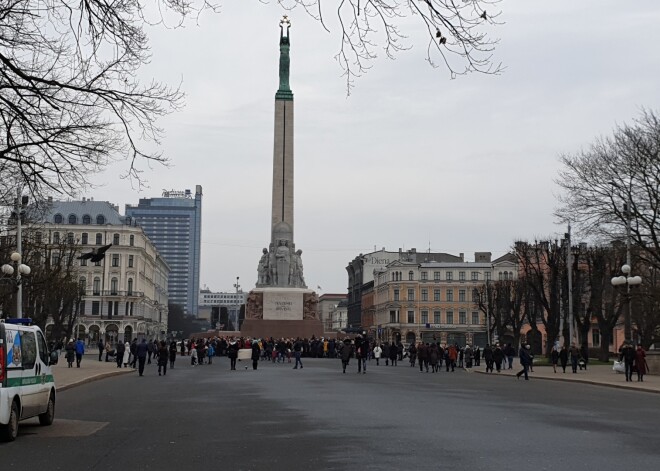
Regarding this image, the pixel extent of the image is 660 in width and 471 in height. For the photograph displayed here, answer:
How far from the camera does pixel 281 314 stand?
73.1 meters

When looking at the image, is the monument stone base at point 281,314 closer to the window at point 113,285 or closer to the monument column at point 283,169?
the monument column at point 283,169

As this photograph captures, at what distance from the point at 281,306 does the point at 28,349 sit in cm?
5790

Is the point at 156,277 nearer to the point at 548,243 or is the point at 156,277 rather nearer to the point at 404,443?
the point at 548,243

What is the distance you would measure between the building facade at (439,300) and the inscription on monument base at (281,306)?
49.4 m

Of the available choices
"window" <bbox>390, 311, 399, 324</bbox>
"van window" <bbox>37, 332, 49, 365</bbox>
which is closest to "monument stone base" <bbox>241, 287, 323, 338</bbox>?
"window" <bbox>390, 311, 399, 324</bbox>

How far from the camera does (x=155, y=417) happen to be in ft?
58.8

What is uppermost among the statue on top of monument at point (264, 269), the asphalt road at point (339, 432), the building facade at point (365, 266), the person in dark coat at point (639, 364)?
A: the building facade at point (365, 266)

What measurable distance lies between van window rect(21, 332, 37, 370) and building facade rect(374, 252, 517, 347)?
350 ft

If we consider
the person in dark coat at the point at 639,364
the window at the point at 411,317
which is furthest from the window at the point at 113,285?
the person in dark coat at the point at 639,364

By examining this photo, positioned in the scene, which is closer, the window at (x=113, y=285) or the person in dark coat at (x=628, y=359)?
the person in dark coat at (x=628, y=359)

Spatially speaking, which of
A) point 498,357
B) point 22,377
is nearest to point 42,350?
point 22,377

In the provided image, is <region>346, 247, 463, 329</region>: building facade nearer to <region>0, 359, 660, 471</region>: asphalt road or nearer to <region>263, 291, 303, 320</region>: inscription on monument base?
<region>263, 291, 303, 320</region>: inscription on monument base

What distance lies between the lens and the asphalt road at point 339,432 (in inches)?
447

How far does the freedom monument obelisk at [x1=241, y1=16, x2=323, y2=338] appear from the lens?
238 feet
